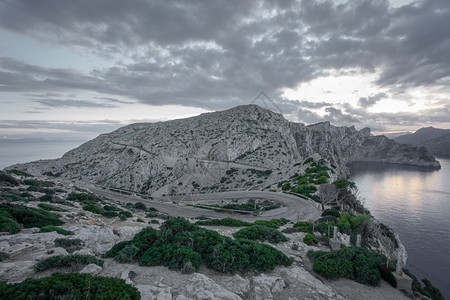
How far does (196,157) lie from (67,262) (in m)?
61.1

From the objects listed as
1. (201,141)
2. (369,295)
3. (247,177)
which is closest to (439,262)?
(369,295)

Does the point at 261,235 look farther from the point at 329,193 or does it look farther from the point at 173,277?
the point at 329,193

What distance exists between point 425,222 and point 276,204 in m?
31.5

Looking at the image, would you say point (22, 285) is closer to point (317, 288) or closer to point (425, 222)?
point (317, 288)

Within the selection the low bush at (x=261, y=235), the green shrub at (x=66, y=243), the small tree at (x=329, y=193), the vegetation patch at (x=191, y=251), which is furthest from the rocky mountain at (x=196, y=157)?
the green shrub at (x=66, y=243)

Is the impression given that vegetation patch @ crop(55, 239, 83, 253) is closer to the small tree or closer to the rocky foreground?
the rocky foreground

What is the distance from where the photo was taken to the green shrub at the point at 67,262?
242 inches

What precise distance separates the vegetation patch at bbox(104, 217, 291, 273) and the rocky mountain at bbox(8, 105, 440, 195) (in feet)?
124

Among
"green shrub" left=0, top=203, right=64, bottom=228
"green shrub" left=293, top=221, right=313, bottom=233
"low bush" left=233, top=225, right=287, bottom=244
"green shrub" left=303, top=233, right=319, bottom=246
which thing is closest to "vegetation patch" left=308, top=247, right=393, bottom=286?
"low bush" left=233, top=225, right=287, bottom=244

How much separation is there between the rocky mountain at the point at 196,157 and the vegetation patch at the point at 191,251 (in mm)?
37834

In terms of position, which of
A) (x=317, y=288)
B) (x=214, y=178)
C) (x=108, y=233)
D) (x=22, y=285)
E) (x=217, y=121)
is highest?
(x=217, y=121)

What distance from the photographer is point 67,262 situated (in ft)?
21.4

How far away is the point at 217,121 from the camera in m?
85.6

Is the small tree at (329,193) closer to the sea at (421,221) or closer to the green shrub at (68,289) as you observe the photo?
the sea at (421,221)
